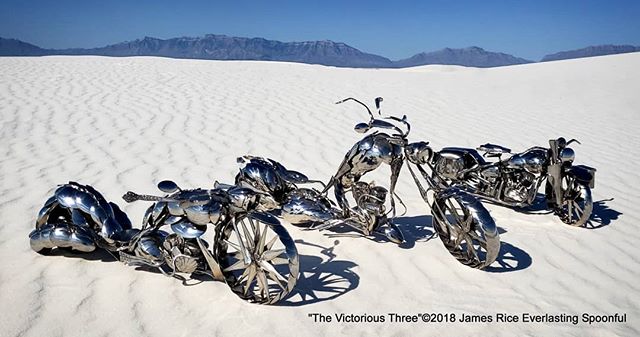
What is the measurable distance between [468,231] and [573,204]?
1756 mm

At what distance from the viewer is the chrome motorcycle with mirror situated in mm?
2963

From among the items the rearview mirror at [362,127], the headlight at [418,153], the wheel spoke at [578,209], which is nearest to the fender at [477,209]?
the headlight at [418,153]

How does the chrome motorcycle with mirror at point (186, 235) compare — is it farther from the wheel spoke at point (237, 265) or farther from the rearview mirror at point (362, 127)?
the rearview mirror at point (362, 127)

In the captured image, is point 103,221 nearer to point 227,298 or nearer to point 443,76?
point 227,298

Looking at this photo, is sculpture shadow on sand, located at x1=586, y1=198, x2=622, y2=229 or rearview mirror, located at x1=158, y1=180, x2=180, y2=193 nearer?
rearview mirror, located at x1=158, y1=180, x2=180, y2=193

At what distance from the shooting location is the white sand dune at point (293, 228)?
2920 millimetres

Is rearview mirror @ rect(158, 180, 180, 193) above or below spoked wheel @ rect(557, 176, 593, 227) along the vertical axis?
above

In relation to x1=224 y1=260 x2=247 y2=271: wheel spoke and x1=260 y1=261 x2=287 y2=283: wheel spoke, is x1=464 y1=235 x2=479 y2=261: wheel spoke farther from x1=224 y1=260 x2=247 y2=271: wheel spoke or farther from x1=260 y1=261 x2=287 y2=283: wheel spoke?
x1=224 y1=260 x2=247 y2=271: wheel spoke

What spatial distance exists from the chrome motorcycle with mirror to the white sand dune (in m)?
0.15

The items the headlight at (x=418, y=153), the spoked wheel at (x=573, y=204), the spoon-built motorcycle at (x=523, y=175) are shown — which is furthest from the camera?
the spoked wheel at (x=573, y=204)

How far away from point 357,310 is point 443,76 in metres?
18.3

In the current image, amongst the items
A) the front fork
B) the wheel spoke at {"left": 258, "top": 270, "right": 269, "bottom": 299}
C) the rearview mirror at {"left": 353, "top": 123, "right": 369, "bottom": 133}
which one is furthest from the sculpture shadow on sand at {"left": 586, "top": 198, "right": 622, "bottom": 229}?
the wheel spoke at {"left": 258, "top": 270, "right": 269, "bottom": 299}

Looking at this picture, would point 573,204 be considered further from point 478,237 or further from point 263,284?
point 263,284

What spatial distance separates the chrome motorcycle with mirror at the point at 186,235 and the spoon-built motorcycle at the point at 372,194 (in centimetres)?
58
